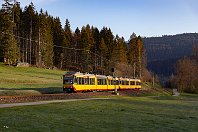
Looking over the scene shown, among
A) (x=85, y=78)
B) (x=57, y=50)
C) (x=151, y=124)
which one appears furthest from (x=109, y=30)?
(x=151, y=124)

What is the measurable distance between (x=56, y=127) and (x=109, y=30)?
111 meters

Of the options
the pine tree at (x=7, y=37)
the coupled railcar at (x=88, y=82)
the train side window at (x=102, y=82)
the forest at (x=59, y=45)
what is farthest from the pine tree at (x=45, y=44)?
the train side window at (x=102, y=82)

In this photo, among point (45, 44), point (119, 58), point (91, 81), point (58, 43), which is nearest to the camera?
point (91, 81)

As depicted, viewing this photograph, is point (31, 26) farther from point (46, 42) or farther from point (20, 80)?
point (20, 80)

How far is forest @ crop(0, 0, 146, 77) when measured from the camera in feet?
252

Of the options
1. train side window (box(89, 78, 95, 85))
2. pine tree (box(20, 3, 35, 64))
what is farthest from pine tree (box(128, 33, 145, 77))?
train side window (box(89, 78, 95, 85))

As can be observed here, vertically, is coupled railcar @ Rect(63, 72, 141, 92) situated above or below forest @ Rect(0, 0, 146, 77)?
below

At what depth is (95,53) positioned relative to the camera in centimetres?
11600

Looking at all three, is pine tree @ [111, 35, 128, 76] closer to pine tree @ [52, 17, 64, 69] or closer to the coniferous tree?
the coniferous tree

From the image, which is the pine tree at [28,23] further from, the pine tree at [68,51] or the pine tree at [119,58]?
the pine tree at [119,58]

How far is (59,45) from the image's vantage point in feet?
355

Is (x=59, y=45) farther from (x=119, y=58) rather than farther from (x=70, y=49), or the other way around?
(x=119, y=58)

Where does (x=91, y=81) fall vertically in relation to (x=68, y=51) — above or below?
below

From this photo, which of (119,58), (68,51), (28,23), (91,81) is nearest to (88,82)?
(91,81)
